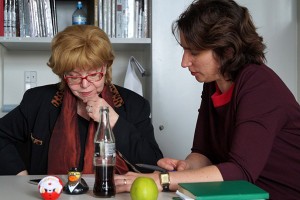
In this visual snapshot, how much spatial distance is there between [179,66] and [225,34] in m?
1.10

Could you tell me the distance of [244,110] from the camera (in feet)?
4.09

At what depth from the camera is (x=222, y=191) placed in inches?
40.6

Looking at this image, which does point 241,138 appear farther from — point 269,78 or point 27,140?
point 27,140

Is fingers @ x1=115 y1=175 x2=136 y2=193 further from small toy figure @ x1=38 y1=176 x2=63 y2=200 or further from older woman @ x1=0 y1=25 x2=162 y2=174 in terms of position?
older woman @ x1=0 y1=25 x2=162 y2=174

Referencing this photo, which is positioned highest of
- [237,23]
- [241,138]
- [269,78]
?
[237,23]

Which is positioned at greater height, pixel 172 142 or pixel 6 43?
pixel 6 43

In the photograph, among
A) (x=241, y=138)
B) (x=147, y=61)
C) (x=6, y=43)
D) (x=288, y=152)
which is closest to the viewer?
(x=241, y=138)

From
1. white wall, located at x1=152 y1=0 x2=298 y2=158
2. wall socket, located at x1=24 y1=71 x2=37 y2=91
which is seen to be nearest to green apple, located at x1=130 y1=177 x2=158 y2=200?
white wall, located at x1=152 y1=0 x2=298 y2=158

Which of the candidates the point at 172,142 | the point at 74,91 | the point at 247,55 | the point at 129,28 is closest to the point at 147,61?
the point at 129,28

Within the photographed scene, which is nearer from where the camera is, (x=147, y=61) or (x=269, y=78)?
(x=269, y=78)

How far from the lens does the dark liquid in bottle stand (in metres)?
1.20

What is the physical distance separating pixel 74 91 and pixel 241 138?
80 centimetres

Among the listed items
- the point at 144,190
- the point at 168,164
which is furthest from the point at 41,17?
the point at 144,190

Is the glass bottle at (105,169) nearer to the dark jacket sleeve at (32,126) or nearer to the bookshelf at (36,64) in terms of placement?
the dark jacket sleeve at (32,126)
